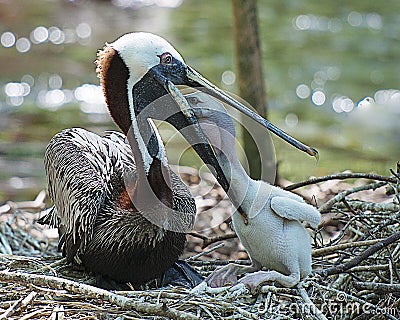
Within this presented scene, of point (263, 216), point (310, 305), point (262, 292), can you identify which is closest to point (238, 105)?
point (263, 216)

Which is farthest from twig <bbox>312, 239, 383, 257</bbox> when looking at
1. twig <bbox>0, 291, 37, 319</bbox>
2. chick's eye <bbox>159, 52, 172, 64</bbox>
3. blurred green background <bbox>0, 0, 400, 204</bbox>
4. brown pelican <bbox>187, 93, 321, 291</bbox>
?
blurred green background <bbox>0, 0, 400, 204</bbox>

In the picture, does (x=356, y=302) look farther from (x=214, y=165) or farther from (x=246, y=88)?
(x=246, y=88)

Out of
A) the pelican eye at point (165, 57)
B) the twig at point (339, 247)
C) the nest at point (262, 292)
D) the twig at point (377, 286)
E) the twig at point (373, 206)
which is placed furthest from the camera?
the twig at point (373, 206)

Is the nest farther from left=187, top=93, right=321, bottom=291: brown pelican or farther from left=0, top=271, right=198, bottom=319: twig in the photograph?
left=187, top=93, right=321, bottom=291: brown pelican

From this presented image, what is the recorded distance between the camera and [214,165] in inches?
160

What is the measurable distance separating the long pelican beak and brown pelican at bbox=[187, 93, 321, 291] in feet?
0.16

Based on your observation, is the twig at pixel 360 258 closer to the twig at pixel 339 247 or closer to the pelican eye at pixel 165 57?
the twig at pixel 339 247

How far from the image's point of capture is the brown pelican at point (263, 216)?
3979mm

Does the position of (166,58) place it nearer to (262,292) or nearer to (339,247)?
(262,292)

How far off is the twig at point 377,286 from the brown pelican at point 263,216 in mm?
296

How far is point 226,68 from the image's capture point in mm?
12164

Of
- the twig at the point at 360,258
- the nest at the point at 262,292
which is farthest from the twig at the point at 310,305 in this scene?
the twig at the point at 360,258

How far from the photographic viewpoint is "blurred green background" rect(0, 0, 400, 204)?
9336 millimetres

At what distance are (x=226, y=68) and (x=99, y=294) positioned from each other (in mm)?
8771
